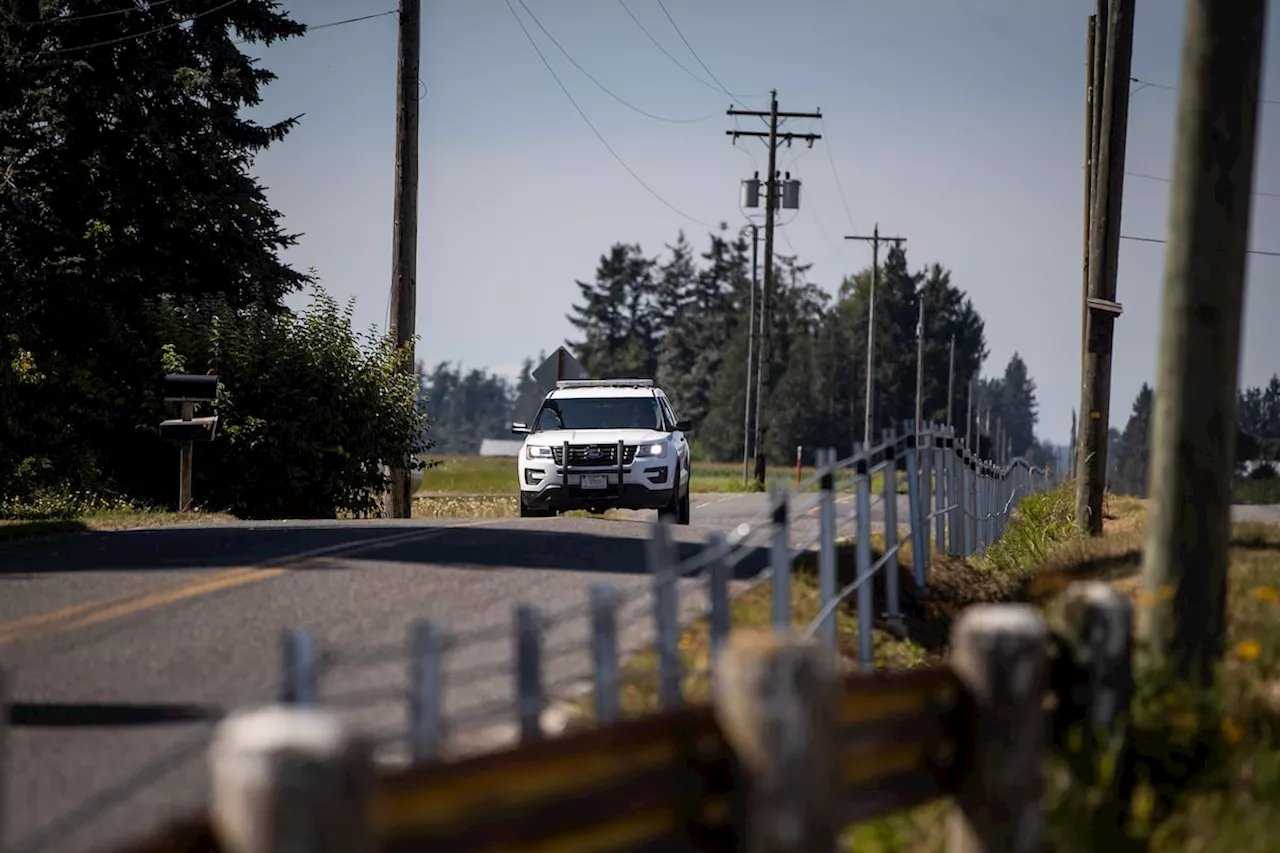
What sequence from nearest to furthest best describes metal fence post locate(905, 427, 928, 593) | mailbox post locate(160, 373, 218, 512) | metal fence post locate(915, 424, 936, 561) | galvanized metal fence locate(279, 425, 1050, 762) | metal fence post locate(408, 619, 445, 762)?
metal fence post locate(408, 619, 445, 762)
galvanized metal fence locate(279, 425, 1050, 762)
metal fence post locate(905, 427, 928, 593)
metal fence post locate(915, 424, 936, 561)
mailbox post locate(160, 373, 218, 512)

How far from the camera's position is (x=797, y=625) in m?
11.0

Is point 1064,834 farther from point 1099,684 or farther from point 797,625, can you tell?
A: point 797,625

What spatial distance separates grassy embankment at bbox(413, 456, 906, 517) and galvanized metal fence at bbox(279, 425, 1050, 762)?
1.68 ft

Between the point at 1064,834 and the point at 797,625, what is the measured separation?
4444 mm

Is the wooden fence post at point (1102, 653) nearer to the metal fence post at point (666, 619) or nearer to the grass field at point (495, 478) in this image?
the metal fence post at point (666, 619)

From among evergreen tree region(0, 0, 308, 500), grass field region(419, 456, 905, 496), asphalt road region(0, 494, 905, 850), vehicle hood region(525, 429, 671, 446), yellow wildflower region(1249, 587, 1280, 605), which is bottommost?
grass field region(419, 456, 905, 496)

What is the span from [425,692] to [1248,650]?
4.24 m

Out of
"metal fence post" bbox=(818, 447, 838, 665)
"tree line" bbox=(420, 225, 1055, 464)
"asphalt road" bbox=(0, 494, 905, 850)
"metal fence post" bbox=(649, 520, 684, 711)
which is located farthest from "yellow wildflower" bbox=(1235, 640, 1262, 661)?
"tree line" bbox=(420, 225, 1055, 464)

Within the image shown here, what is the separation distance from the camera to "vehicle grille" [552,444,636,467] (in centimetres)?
2283

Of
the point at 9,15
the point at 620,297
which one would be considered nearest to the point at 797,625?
the point at 9,15

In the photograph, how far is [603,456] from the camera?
22.8 m

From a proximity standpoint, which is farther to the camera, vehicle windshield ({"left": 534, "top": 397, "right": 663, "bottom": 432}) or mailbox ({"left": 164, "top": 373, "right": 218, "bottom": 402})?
vehicle windshield ({"left": 534, "top": 397, "right": 663, "bottom": 432})

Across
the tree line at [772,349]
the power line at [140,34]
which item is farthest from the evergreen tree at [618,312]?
the power line at [140,34]

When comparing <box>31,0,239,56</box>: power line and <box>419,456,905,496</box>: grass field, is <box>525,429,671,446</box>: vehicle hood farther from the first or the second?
<box>419,456,905,496</box>: grass field
